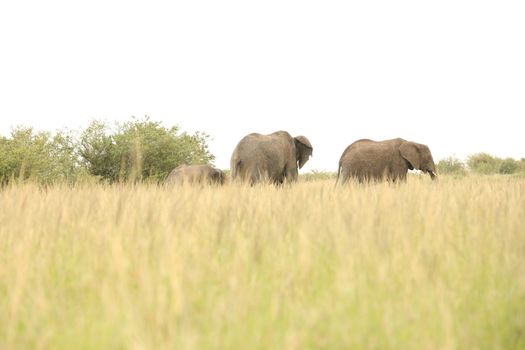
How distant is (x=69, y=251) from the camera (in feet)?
12.9

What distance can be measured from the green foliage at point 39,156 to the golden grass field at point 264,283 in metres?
17.8

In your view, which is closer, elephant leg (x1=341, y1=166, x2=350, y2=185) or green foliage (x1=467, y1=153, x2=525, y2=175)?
elephant leg (x1=341, y1=166, x2=350, y2=185)

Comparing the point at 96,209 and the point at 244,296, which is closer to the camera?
the point at 244,296

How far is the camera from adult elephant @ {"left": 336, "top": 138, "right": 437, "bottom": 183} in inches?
581

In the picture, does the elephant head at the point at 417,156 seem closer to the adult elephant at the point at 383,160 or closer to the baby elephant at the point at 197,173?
the adult elephant at the point at 383,160

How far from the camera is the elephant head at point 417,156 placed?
14.9m

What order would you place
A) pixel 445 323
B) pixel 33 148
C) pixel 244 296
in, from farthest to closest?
pixel 33 148, pixel 244 296, pixel 445 323

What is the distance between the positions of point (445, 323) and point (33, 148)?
22.3 m

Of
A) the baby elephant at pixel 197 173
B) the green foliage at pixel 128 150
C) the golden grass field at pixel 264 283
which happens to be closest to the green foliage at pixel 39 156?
the green foliage at pixel 128 150

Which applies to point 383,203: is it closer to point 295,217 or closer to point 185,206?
point 295,217

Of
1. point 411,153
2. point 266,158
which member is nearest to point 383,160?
point 411,153

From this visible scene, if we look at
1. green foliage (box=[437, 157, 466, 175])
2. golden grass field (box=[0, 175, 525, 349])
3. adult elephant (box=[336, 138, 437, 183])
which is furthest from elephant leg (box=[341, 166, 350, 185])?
green foliage (box=[437, 157, 466, 175])

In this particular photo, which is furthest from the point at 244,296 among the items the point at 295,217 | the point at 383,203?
the point at 383,203

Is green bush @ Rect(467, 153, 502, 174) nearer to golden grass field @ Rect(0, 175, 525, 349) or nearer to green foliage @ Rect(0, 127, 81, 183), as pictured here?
green foliage @ Rect(0, 127, 81, 183)
